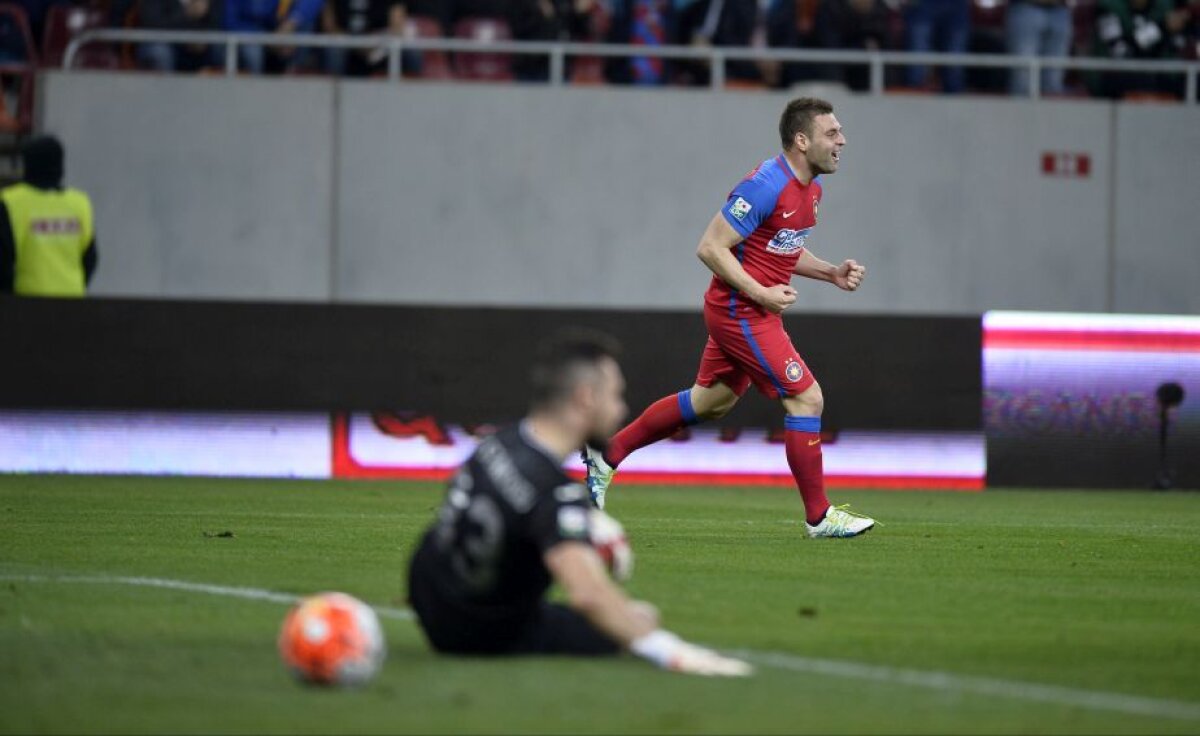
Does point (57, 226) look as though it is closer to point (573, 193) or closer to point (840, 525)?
point (573, 193)

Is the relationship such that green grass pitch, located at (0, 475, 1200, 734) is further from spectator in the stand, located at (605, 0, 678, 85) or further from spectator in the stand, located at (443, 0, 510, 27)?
spectator in the stand, located at (443, 0, 510, 27)

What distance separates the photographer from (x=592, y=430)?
252 inches

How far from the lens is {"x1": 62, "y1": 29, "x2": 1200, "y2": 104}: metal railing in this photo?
19.2 meters

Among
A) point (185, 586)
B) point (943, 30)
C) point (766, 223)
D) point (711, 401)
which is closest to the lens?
point (185, 586)

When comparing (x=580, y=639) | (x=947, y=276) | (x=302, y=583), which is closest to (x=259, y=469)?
(x=947, y=276)

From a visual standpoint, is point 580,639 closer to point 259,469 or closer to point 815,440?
point 815,440

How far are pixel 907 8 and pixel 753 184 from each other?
9.70 metres

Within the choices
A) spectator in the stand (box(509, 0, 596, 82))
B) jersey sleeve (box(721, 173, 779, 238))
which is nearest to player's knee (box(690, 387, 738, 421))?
Answer: jersey sleeve (box(721, 173, 779, 238))

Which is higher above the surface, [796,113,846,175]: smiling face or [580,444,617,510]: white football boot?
[796,113,846,175]: smiling face

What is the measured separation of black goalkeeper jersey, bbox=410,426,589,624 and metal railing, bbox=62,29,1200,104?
1324cm

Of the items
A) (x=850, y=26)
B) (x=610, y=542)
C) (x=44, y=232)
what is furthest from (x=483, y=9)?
(x=610, y=542)

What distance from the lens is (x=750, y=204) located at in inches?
456

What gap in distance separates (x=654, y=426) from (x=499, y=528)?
6278mm

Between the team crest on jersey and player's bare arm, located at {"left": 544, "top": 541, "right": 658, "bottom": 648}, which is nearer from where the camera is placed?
player's bare arm, located at {"left": 544, "top": 541, "right": 658, "bottom": 648}
